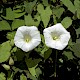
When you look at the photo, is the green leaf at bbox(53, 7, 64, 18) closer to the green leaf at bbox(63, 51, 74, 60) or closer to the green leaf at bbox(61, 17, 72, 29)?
the green leaf at bbox(61, 17, 72, 29)

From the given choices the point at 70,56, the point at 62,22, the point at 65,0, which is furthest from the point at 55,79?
the point at 65,0

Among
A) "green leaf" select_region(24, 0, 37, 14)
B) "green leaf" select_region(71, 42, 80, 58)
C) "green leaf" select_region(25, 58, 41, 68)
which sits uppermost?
"green leaf" select_region(24, 0, 37, 14)

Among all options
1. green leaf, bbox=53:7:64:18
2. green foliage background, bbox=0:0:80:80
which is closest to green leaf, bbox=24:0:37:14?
green foliage background, bbox=0:0:80:80

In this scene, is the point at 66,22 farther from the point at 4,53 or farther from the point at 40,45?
the point at 4,53

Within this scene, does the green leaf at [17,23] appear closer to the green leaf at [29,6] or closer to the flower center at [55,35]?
the green leaf at [29,6]

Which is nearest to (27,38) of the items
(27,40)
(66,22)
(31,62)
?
(27,40)

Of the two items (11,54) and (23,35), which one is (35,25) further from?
(11,54)
